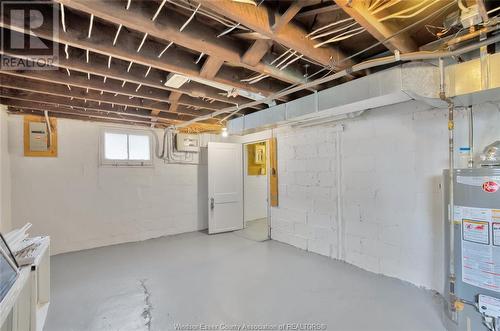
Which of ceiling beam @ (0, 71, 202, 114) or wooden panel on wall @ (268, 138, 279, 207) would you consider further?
wooden panel on wall @ (268, 138, 279, 207)

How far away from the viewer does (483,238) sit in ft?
5.78

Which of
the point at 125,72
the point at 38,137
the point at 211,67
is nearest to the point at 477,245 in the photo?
the point at 211,67

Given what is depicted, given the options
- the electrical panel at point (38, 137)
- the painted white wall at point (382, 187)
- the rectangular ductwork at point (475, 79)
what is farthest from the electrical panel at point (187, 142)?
the rectangular ductwork at point (475, 79)

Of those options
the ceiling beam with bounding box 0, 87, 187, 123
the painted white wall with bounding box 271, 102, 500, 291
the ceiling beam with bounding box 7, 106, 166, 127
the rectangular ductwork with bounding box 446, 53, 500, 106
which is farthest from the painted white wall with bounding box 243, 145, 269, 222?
the rectangular ductwork with bounding box 446, 53, 500, 106

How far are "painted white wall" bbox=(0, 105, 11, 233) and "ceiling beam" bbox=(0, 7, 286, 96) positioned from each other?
2495mm

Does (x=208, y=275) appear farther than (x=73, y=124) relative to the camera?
No

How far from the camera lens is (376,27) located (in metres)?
1.56

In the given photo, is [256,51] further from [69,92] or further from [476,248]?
[69,92]

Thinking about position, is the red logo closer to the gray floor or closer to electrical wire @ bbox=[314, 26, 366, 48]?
electrical wire @ bbox=[314, 26, 366, 48]

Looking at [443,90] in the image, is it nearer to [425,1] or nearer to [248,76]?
[425,1]

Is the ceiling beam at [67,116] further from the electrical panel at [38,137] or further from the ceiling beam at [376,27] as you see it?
the ceiling beam at [376,27]

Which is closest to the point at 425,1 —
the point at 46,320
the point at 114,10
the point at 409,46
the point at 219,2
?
the point at 409,46

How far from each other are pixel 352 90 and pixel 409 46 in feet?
1.76

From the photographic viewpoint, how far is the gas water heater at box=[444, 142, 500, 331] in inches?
67.1
